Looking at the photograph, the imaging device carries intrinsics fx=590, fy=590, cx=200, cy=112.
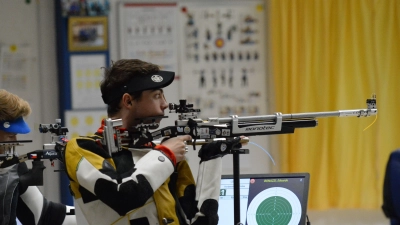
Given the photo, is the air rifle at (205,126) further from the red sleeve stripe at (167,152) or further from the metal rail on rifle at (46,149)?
the metal rail on rifle at (46,149)

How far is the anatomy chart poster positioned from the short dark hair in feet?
7.23

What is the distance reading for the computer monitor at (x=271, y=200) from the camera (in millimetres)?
2352

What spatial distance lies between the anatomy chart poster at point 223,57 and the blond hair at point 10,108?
1.90 metres

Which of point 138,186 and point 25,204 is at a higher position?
point 138,186

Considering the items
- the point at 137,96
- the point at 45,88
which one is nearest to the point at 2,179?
the point at 137,96

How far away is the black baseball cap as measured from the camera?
1.93 m

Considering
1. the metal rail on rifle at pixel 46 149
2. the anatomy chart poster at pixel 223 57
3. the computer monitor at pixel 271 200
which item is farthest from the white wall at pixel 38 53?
the computer monitor at pixel 271 200

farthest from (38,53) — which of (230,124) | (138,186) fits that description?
(138,186)

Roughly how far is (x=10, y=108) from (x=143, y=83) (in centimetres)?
71

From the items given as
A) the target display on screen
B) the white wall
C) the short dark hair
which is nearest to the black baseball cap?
the short dark hair

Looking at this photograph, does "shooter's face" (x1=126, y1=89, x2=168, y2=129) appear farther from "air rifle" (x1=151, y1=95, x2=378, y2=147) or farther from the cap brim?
the cap brim

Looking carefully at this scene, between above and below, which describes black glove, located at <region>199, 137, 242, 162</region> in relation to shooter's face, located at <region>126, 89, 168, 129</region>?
below

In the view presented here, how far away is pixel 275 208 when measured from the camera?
2377 millimetres

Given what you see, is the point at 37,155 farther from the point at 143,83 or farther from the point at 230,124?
the point at 230,124
